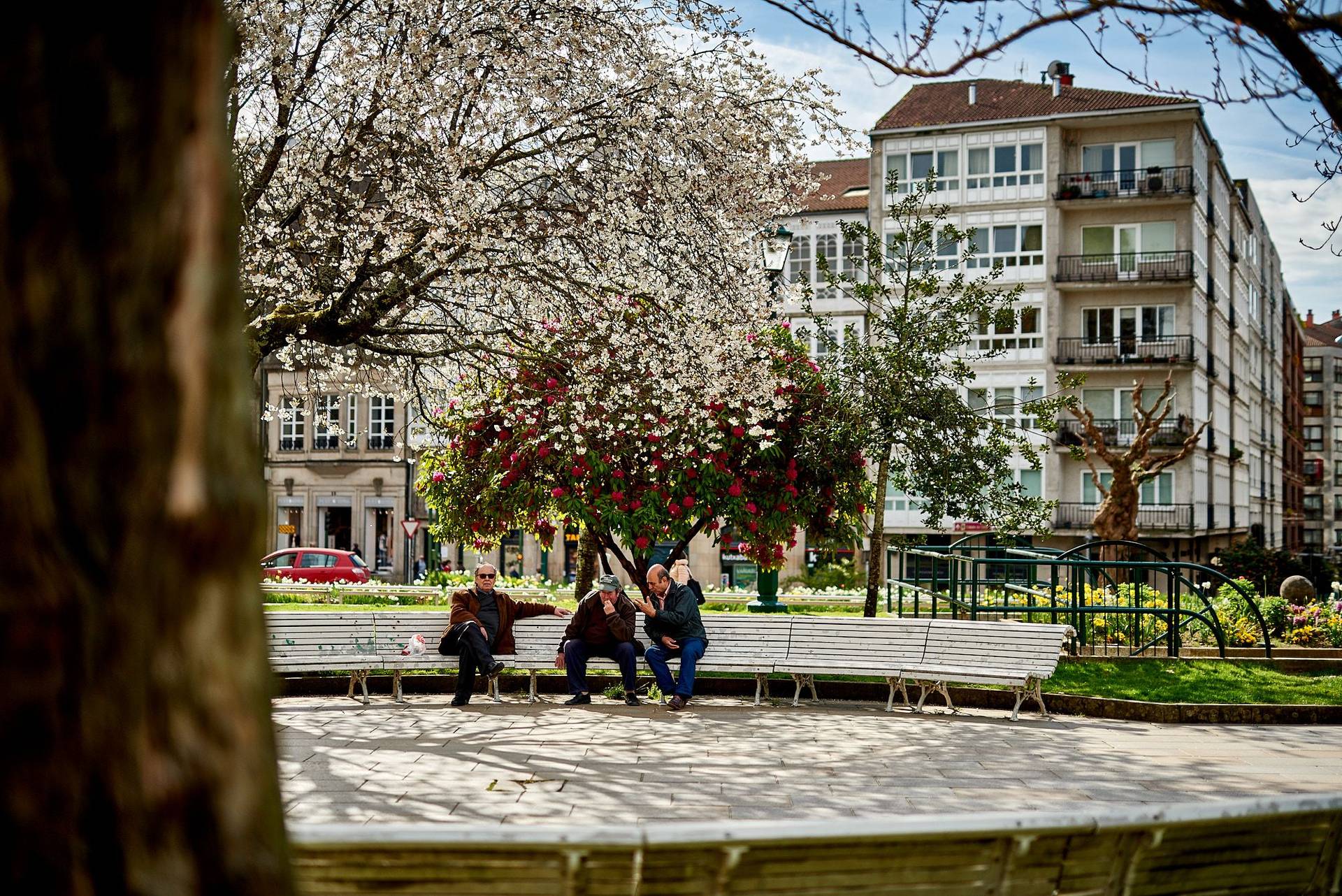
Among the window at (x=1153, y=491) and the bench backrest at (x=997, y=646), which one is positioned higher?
the window at (x=1153, y=491)

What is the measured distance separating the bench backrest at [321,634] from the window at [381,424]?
4100 cm

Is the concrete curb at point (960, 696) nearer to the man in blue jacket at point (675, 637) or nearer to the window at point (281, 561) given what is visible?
the man in blue jacket at point (675, 637)

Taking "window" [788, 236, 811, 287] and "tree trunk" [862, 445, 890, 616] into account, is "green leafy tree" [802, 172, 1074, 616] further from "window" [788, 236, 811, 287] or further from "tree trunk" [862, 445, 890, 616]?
"window" [788, 236, 811, 287]

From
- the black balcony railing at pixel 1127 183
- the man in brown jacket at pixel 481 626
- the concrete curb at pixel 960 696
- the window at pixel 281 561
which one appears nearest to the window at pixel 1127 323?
the black balcony railing at pixel 1127 183

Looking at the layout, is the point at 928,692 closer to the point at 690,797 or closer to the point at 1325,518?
the point at 690,797

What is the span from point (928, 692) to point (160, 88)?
478 inches

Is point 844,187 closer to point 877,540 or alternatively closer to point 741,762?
point 877,540

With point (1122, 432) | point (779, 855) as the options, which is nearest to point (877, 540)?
point (779, 855)

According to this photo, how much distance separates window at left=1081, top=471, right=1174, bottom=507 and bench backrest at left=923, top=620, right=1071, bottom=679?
36201mm

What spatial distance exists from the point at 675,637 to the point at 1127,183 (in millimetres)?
40521

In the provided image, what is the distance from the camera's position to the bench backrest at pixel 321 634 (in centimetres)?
1351

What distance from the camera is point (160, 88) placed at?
8.85 ft

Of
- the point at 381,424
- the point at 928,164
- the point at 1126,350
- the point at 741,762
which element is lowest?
the point at 741,762

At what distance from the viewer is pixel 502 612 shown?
13656 millimetres
